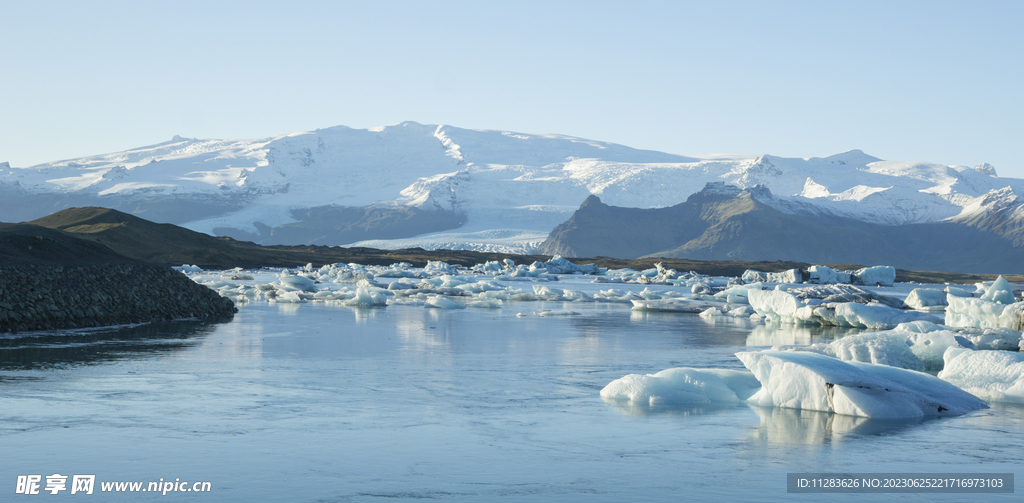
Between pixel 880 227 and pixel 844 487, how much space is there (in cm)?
20692

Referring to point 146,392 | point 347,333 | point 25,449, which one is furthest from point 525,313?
point 25,449

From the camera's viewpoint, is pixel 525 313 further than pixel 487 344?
Yes

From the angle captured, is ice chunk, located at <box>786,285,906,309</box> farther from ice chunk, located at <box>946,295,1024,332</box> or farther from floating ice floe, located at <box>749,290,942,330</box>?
ice chunk, located at <box>946,295,1024,332</box>

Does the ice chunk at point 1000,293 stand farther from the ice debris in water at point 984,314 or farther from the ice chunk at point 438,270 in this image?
the ice chunk at point 438,270

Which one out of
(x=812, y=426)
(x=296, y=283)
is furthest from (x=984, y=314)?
(x=296, y=283)

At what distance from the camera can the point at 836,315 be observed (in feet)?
76.3

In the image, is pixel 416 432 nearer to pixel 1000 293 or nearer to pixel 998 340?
pixel 998 340

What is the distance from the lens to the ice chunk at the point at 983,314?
62.7 ft

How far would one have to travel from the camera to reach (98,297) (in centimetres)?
1992

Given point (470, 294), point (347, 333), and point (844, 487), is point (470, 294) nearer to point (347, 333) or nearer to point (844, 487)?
point (347, 333)

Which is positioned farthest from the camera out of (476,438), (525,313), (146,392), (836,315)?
(525,313)

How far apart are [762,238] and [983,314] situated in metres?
158

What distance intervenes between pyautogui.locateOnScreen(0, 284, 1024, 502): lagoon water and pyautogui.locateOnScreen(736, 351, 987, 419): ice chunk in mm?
243

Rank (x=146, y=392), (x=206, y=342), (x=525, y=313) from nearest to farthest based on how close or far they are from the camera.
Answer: (x=146, y=392), (x=206, y=342), (x=525, y=313)
